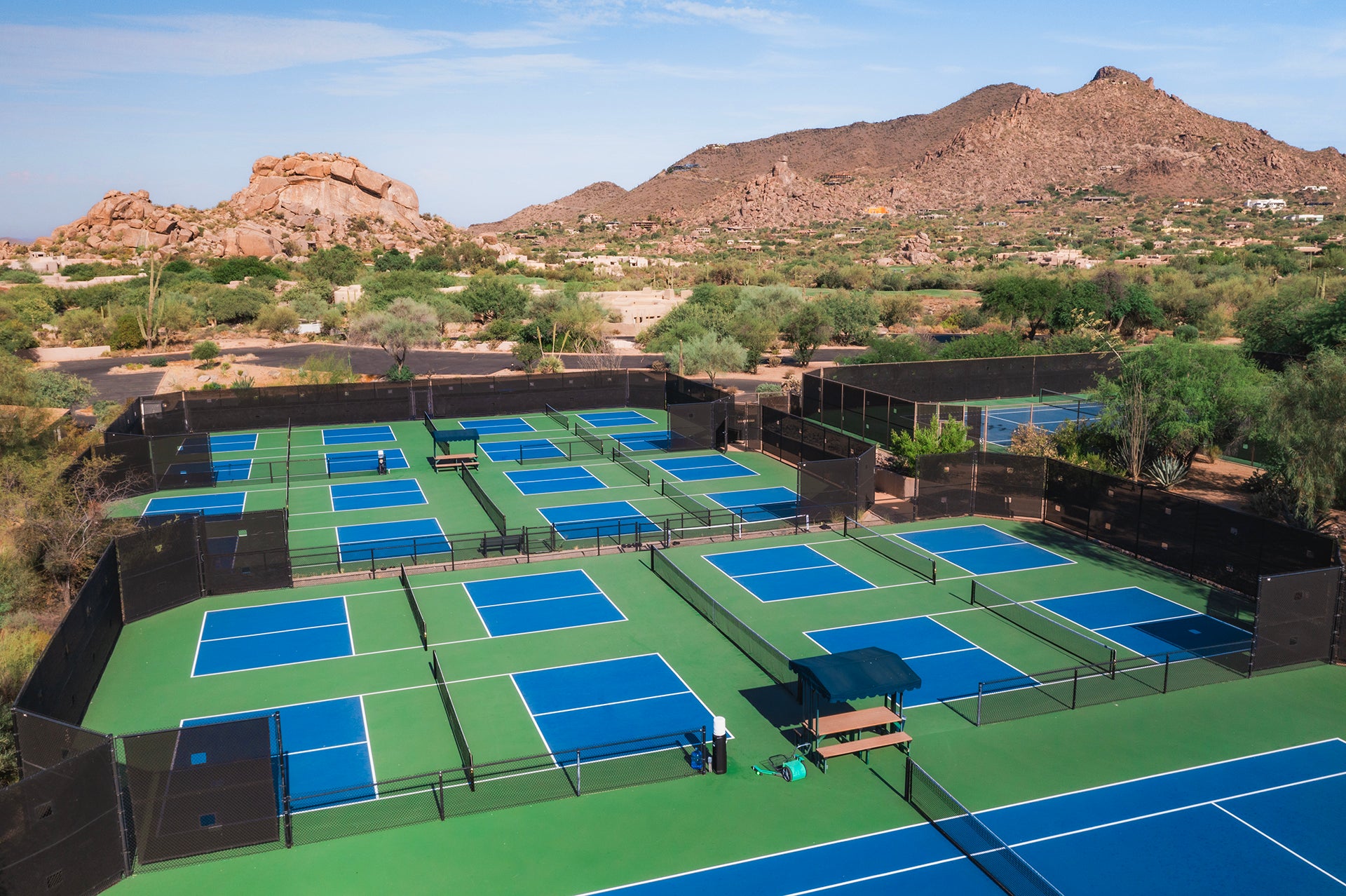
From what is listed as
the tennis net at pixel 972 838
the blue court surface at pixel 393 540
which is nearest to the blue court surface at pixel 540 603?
the blue court surface at pixel 393 540

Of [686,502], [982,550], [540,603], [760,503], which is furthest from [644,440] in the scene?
[540,603]

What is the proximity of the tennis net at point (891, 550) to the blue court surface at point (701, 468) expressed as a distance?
22.4ft

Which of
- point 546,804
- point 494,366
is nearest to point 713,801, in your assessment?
point 546,804

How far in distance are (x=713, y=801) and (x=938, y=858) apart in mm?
3217

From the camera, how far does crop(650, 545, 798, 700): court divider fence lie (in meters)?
18.4

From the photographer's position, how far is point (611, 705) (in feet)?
57.6

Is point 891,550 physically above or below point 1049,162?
below

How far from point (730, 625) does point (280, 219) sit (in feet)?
406

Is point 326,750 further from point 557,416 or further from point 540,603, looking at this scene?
point 557,416

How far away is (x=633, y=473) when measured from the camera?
35094 mm

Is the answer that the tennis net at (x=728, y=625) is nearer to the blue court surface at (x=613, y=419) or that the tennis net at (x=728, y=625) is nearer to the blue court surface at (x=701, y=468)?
the blue court surface at (x=701, y=468)

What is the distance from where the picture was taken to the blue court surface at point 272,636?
19.6 m

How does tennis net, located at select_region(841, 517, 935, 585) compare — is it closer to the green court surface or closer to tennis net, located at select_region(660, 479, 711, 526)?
the green court surface

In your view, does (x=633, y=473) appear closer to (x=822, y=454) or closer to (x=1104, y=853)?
(x=822, y=454)
